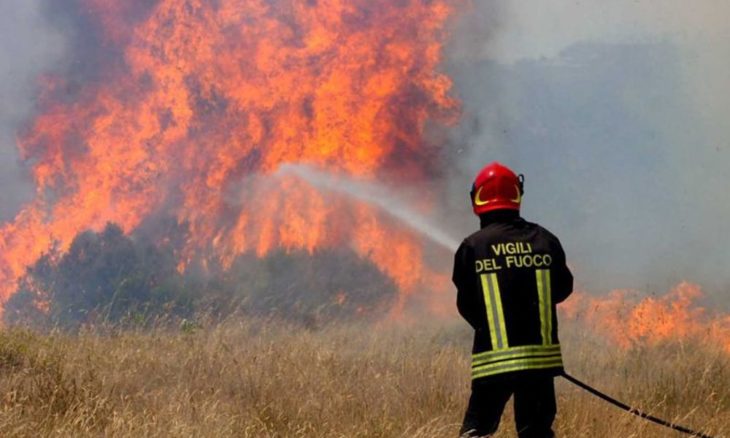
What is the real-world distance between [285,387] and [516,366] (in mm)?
3143

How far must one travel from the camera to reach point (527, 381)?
4.32 metres

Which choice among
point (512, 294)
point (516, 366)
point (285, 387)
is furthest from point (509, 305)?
point (285, 387)

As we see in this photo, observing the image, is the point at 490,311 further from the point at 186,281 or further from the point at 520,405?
the point at 186,281

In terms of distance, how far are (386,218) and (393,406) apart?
1071 centimetres

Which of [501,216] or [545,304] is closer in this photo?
[545,304]

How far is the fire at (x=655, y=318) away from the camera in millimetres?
10289

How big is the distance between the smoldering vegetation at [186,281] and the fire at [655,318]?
4.35 m

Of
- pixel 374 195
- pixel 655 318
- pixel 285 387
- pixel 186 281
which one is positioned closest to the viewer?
pixel 285 387

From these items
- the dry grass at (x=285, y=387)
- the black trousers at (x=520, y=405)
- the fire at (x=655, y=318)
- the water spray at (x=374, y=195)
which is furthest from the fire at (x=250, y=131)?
the black trousers at (x=520, y=405)

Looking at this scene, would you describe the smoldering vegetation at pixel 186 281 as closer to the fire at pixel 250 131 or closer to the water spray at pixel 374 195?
the fire at pixel 250 131

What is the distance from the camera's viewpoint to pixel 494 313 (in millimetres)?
4324

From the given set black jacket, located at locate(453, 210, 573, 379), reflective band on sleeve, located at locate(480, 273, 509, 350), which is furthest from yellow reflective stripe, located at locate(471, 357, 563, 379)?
reflective band on sleeve, located at locate(480, 273, 509, 350)

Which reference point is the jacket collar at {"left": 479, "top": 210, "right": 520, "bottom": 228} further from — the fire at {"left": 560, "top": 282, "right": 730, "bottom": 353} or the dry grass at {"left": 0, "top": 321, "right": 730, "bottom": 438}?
the fire at {"left": 560, "top": 282, "right": 730, "bottom": 353}

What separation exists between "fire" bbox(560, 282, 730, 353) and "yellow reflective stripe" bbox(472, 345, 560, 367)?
221 inches
